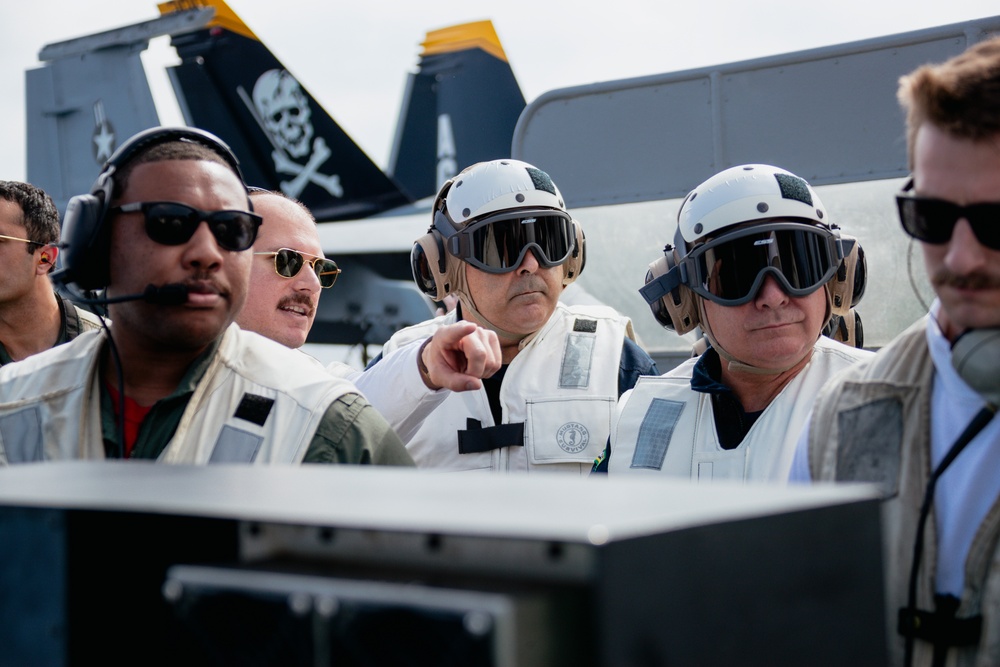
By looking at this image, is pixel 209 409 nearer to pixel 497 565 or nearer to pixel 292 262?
pixel 497 565

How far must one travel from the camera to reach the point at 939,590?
163 centimetres

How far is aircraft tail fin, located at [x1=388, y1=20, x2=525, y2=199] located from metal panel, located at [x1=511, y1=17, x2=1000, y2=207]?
14977 millimetres

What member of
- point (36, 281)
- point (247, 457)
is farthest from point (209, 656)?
point (36, 281)

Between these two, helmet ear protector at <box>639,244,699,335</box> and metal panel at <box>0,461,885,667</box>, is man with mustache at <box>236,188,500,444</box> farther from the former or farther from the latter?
metal panel at <box>0,461,885,667</box>

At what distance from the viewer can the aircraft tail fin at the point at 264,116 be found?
2131cm

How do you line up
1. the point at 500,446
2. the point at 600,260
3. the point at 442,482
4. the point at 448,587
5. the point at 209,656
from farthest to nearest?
1. the point at 600,260
2. the point at 500,446
3. the point at 442,482
4. the point at 209,656
5. the point at 448,587

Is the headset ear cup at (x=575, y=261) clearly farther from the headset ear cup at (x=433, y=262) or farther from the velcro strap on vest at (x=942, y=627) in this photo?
the velcro strap on vest at (x=942, y=627)

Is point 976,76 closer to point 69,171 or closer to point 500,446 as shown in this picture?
point 500,446

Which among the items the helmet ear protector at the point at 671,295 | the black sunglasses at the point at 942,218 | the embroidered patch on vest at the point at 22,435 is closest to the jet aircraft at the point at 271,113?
the helmet ear protector at the point at 671,295

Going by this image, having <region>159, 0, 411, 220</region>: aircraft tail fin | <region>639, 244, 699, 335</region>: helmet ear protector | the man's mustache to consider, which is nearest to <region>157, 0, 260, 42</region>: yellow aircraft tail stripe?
<region>159, 0, 411, 220</region>: aircraft tail fin

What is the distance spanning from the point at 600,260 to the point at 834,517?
5.68 m

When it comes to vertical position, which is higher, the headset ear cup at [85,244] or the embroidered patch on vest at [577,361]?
the headset ear cup at [85,244]

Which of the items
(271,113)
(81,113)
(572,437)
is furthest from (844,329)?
(81,113)

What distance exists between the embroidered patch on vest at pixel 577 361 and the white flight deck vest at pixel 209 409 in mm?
1567
